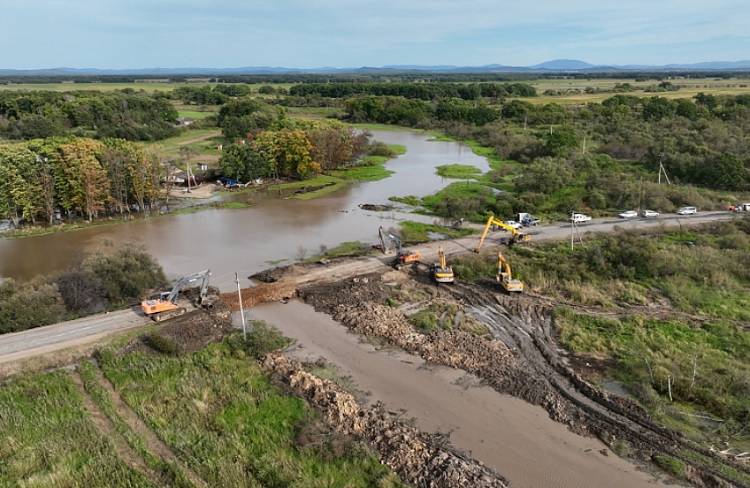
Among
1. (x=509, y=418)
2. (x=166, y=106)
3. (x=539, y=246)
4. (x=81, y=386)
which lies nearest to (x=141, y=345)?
(x=81, y=386)

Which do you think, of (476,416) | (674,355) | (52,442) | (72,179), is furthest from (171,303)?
(674,355)

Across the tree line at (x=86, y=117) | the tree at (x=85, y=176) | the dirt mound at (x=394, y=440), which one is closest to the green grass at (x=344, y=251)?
the dirt mound at (x=394, y=440)

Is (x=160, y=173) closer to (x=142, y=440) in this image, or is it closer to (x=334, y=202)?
(x=334, y=202)

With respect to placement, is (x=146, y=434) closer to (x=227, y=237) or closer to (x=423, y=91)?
(x=227, y=237)

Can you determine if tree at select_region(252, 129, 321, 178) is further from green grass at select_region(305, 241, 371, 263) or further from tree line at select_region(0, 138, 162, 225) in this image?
green grass at select_region(305, 241, 371, 263)

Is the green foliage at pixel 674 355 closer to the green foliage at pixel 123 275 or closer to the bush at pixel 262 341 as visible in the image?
the bush at pixel 262 341
